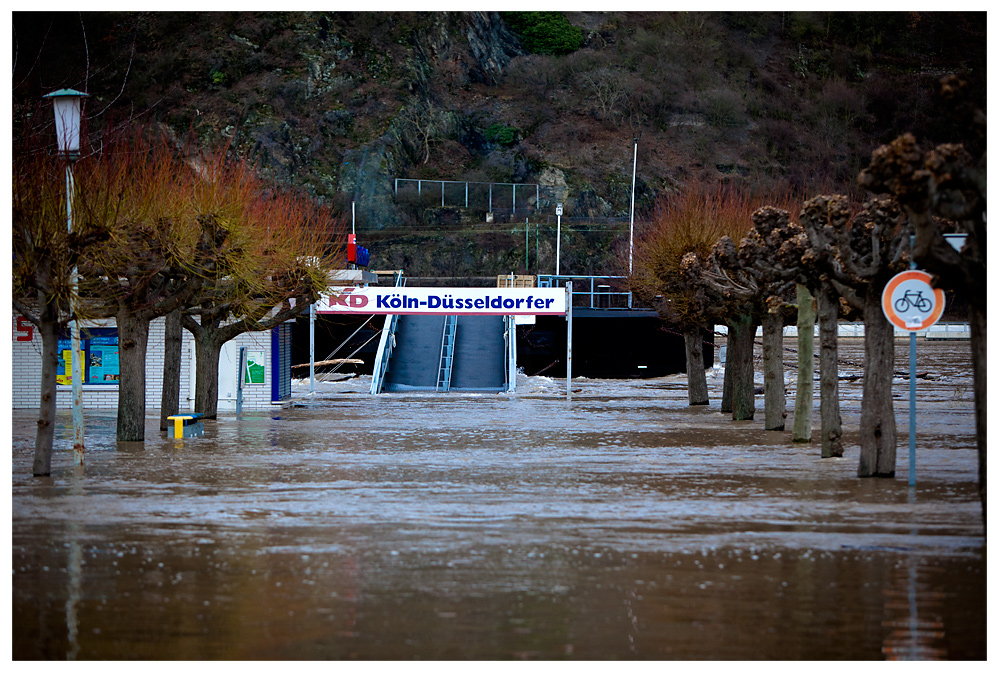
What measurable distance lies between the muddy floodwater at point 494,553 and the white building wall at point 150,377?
35.0 ft

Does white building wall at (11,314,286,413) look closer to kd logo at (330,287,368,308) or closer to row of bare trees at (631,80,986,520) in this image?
kd logo at (330,287,368,308)

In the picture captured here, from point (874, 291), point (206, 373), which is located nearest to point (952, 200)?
point (874, 291)

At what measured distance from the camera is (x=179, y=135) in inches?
3467

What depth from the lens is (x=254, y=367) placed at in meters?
30.4

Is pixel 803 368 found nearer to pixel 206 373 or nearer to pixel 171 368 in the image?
pixel 171 368

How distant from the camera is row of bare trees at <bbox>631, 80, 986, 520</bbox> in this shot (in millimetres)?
9883

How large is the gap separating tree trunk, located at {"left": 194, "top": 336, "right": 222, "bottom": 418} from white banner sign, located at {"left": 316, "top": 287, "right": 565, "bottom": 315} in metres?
7.64

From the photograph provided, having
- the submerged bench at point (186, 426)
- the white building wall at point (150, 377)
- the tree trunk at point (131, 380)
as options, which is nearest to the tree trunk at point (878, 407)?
the submerged bench at point (186, 426)

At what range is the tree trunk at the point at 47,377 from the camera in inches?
608

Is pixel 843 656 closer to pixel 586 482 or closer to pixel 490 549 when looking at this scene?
pixel 490 549

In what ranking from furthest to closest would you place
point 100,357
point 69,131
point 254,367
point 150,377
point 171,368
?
1. point 150,377
2. point 100,357
3. point 254,367
4. point 171,368
5. point 69,131

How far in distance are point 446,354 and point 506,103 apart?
200ft

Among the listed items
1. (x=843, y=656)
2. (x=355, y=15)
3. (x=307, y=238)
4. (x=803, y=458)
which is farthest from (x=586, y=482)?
(x=355, y=15)

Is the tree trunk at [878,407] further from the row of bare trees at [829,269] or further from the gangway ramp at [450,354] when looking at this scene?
the gangway ramp at [450,354]
